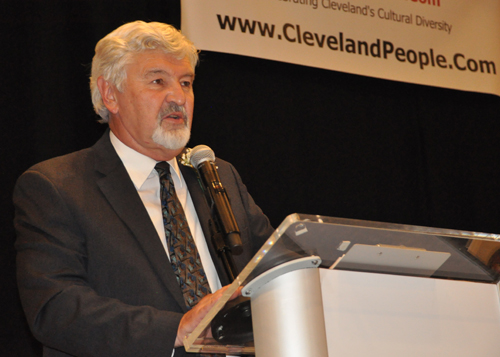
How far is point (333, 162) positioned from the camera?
139 inches

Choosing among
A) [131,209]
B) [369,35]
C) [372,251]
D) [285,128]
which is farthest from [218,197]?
[369,35]

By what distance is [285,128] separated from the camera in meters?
3.41

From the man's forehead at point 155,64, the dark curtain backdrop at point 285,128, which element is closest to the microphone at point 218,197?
the man's forehead at point 155,64

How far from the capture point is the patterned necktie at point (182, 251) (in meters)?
1.83

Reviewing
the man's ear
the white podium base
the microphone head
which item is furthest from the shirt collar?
the white podium base

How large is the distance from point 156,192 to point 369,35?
6.01ft

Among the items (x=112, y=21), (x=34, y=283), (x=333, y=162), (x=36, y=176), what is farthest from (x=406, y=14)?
(x=34, y=283)

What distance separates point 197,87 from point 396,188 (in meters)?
1.35

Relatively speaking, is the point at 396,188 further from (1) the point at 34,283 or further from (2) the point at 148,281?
(1) the point at 34,283

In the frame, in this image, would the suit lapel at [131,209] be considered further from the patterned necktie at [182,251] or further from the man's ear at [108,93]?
the man's ear at [108,93]

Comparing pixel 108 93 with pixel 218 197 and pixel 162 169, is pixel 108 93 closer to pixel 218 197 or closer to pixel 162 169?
pixel 162 169

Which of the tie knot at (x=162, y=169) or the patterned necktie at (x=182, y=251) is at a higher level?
the tie knot at (x=162, y=169)

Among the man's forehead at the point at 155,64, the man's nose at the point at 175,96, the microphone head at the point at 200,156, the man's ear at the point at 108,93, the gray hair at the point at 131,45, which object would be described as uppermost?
the gray hair at the point at 131,45

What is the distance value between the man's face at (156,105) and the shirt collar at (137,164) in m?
0.03
